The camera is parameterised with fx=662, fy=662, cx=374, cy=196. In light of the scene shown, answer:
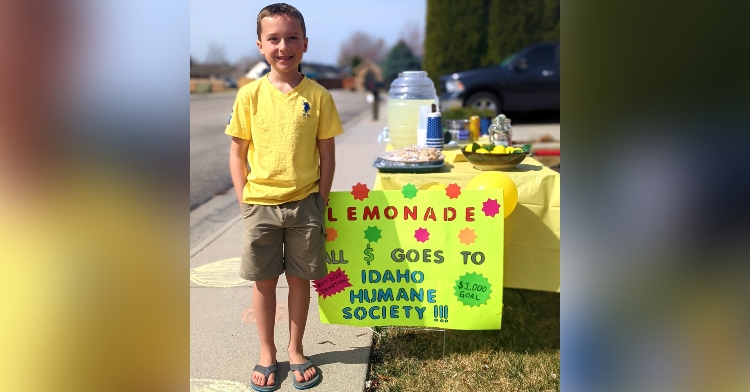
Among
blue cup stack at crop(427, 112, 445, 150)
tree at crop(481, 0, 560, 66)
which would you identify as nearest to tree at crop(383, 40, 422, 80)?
tree at crop(481, 0, 560, 66)

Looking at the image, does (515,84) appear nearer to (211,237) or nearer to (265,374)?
(211,237)

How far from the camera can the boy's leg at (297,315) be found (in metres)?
3.01

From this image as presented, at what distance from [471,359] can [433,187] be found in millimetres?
902

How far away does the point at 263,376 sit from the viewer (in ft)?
9.84

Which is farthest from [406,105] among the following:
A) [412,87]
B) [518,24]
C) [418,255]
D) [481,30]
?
[481,30]

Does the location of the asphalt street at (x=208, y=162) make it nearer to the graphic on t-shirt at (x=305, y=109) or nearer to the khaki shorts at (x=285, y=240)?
the khaki shorts at (x=285, y=240)

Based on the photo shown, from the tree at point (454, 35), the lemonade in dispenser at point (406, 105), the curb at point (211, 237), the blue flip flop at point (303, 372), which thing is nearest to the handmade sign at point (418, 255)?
the blue flip flop at point (303, 372)

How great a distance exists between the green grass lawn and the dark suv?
440 inches

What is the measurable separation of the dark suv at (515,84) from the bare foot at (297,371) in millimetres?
12105

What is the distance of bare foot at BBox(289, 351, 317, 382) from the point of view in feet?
9.87

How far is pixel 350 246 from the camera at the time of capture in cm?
317

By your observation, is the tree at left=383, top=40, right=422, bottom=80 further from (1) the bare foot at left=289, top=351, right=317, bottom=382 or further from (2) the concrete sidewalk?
(1) the bare foot at left=289, top=351, right=317, bottom=382
